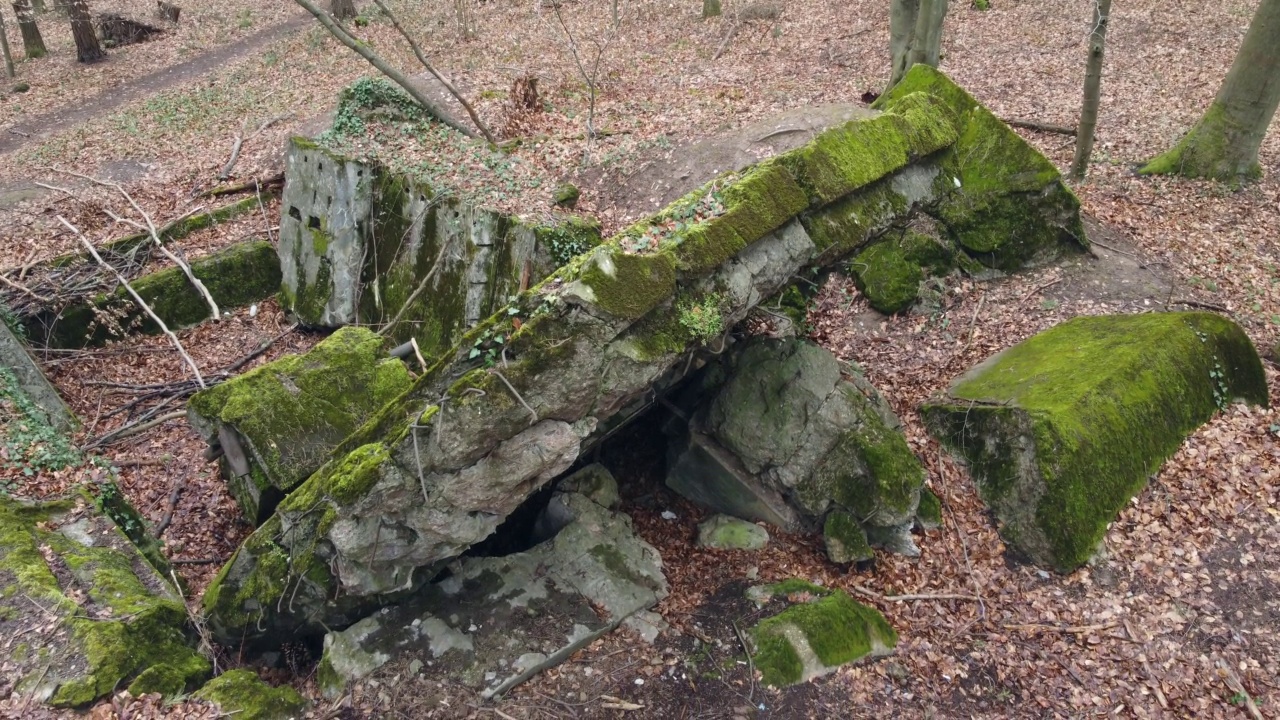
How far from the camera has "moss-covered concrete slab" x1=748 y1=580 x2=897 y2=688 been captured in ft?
18.3

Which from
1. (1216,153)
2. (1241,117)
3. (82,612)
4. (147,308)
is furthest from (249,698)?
(1241,117)

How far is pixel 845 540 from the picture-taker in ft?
21.9

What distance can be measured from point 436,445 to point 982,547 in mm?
4696

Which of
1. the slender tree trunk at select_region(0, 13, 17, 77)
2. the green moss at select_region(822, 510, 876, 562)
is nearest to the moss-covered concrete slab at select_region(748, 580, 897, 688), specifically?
the green moss at select_region(822, 510, 876, 562)

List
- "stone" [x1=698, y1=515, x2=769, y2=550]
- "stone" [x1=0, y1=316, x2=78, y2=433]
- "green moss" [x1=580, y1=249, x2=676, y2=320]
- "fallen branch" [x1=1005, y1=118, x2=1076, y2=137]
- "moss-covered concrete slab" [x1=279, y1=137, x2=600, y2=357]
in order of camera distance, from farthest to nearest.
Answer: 1. "fallen branch" [x1=1005, y1=118, x2=1076, y2=137]
2. "moss-covered concrete slab" [x1=279, y1=137, x2=600, y2=357]
3. "stone" [x1=0, y1=316, x2=78, y2=433]
4. "stone" [x1=698, y1=515, x2=769, y2=550]
5. "green moss" [x1=580, y1=249, x2=676, y2=320]

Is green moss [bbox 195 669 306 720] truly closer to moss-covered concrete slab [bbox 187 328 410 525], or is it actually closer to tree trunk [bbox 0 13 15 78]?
moss-covered concrete slab [bbox 187 328 410 525]

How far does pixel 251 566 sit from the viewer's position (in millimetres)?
6223

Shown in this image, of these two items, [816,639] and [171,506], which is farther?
[171,506]

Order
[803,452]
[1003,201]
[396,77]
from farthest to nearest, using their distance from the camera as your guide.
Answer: [396,77] → [1003,201] → [803,452]

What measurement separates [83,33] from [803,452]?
2286 cm

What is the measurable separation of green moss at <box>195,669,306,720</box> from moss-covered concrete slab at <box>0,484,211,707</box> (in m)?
0.26

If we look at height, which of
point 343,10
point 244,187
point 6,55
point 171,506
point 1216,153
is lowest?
point 171,506

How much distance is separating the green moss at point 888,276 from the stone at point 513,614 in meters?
4.45

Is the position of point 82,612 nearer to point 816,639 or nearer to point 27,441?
point 27,441
